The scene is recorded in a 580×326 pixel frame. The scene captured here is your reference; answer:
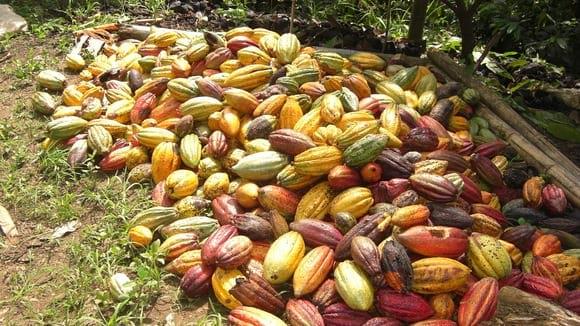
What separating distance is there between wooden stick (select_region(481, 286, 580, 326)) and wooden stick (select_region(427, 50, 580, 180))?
124 centimetres

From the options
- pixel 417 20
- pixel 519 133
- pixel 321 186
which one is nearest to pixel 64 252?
pixel 321 186

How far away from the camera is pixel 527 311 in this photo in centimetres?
262

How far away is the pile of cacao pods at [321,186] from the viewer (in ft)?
9.37

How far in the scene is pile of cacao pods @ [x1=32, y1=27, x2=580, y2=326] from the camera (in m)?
2.86

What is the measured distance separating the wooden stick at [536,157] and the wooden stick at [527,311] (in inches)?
40.7

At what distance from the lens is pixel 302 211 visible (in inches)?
131

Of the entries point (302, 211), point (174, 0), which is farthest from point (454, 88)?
point (174, 0)

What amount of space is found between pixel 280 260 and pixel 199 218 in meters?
0.67

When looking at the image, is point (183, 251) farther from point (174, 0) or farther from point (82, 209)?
point (174, 0)

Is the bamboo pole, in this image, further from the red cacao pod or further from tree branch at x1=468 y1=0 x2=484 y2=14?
the red cacao pod

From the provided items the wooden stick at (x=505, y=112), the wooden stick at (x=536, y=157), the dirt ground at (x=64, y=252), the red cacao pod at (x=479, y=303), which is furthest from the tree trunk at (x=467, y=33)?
the dirt ground at (x=64, y=252)

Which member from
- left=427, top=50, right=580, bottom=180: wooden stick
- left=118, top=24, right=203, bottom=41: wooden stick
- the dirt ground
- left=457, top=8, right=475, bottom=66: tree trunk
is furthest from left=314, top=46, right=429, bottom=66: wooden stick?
the dirt ground

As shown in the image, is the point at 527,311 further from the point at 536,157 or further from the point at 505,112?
the point at 505,112

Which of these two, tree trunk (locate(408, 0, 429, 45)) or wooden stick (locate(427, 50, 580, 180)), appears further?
tree trunk (locate(408, 0, 429, 45))
